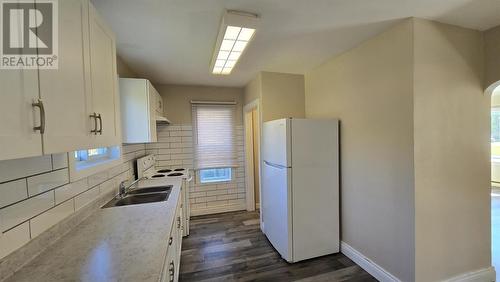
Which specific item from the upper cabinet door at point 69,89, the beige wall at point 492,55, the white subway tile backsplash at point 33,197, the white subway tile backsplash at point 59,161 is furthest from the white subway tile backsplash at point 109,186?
the beige wall at point 492,55

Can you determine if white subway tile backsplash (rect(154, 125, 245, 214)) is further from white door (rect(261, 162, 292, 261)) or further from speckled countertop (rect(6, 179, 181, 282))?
speckled countertop (rect(6, 179, 181, 282))

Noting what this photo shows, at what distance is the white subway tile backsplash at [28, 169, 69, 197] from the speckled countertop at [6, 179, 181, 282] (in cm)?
31

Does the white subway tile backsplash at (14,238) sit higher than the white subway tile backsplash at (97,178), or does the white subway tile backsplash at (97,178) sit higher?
the white subway tile backsplash at (97,178)

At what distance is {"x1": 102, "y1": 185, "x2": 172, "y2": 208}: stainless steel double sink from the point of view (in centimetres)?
200

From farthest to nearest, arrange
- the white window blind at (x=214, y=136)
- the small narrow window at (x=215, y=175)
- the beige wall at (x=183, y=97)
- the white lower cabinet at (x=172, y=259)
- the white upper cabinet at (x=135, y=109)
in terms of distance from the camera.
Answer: the small narrow window at (x=215, y=175), the white window blind at (x=214, y=136), the beige wall at (x=183, y=97), the white upper cabinet at (x=135, y=109), the white lower cabinet at (x=172, y=259)

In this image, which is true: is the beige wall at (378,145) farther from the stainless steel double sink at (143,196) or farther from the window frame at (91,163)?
the window frame at (91,163)

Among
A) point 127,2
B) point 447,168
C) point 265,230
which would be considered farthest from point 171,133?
point 447,168

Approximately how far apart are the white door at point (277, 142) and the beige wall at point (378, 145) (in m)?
0.74

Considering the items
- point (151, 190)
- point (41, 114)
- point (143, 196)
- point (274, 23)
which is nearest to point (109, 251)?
point (41, 114)

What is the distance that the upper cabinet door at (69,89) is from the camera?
73 centimetres

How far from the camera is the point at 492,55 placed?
77.0 inches

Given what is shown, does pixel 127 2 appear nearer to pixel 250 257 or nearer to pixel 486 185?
pixel 250 257

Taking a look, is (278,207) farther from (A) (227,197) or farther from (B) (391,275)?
(A) (227,197)

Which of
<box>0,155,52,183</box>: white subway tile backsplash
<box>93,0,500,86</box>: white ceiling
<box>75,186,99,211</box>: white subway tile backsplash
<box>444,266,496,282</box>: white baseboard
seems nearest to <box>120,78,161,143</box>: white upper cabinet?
<box>93,0,500,86</box>: white ceiling
